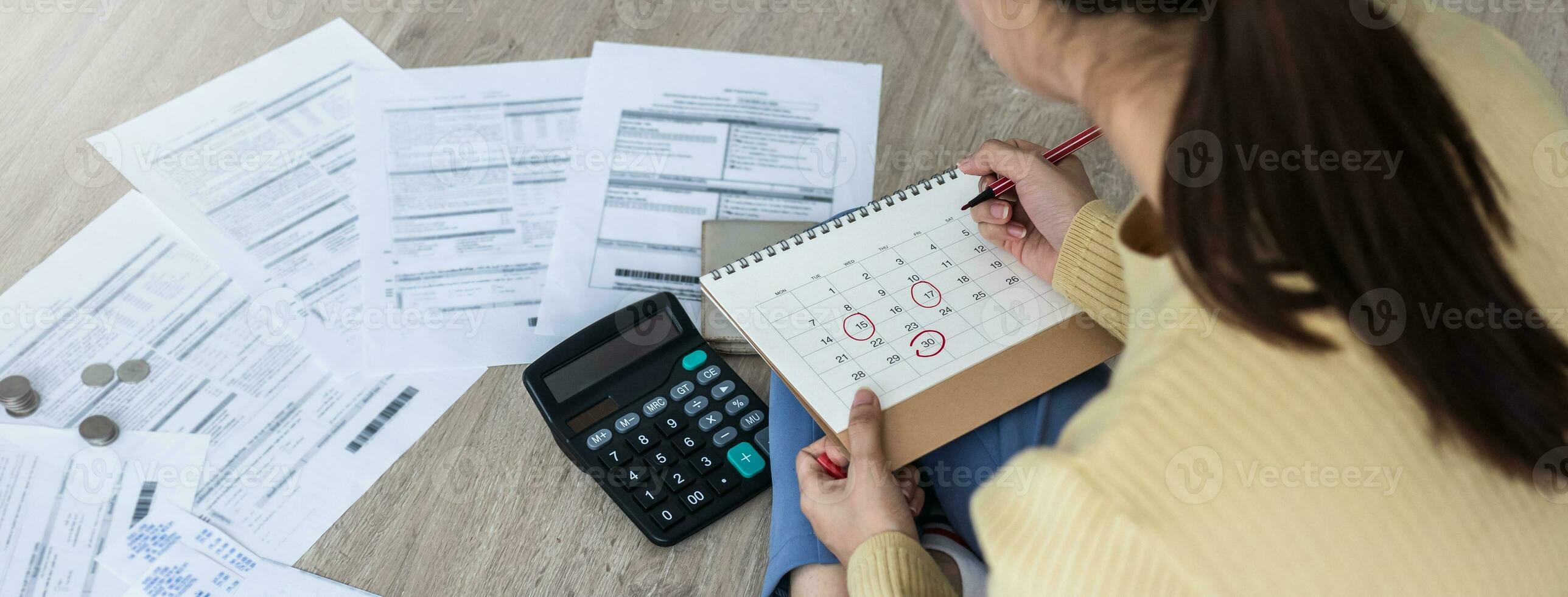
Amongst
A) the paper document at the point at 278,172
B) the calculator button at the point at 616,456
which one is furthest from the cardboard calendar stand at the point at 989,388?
the paper document at the point at 278,172

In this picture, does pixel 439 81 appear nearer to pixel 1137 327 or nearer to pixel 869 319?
pixel 869 319

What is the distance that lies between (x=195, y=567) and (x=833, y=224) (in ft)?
1.51

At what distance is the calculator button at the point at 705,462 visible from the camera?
2.08 feet

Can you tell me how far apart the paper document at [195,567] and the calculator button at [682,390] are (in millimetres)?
224

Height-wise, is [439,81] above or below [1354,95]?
below

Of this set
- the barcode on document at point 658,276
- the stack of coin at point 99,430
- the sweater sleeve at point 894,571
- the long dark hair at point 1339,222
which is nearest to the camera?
the long dark hair at point 1339,222

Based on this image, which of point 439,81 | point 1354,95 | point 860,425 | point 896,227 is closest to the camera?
point 1354,95

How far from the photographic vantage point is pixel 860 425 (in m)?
0.58

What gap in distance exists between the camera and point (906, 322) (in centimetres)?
64

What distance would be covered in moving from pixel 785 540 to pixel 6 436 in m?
0.52

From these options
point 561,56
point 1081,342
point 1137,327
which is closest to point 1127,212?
point 1137,327

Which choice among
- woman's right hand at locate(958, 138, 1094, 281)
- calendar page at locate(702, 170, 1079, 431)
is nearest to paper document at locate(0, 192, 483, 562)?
calendar page at locate(702, 170, 1079, 431)

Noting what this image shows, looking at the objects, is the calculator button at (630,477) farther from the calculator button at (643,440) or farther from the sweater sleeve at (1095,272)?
the sweater sleeve at (1095,272)

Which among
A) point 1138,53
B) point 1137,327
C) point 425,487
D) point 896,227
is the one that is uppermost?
point 1138,53
